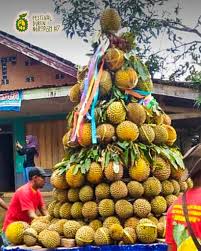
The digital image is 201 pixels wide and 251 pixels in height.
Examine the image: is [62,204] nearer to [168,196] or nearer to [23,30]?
[168,196]

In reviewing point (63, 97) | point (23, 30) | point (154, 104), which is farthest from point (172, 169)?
point (23, 30)

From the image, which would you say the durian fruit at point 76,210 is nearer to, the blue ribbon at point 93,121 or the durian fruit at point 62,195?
the durian fruit at point 62,195

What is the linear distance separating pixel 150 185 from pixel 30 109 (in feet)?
30.1

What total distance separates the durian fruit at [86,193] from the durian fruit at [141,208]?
38cm

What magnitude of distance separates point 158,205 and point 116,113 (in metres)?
0.84

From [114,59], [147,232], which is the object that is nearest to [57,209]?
[147,232]

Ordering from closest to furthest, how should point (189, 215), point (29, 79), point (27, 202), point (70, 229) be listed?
point (189, 215) < point (70, 229) < point (27, 202) < point (29, 79)

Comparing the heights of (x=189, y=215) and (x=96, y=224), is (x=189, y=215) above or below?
above

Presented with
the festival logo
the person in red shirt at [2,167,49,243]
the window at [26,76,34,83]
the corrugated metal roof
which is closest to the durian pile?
the person in red shirt at [2,167,49,243]

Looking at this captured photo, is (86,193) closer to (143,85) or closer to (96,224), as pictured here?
(96,224)

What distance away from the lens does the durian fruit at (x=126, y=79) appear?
17.7ft

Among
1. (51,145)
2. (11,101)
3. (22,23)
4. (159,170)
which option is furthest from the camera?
(22,23)

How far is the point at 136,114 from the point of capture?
207 inches

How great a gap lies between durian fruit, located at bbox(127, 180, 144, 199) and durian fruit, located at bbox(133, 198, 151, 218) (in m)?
0.06
